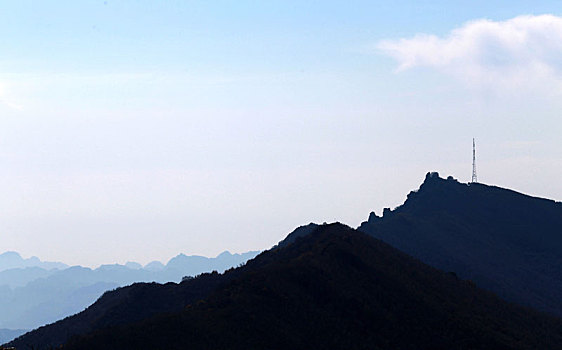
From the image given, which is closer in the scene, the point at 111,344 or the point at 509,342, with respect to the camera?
the point at 111,344

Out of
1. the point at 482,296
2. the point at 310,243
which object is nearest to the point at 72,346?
the point at 310,243

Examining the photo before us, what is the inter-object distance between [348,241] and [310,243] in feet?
37.5

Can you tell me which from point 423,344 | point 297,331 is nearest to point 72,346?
point 297,331

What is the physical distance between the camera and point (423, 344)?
9806 centimetres

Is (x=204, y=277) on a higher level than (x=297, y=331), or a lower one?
higher

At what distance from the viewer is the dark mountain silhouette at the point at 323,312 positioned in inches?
3514

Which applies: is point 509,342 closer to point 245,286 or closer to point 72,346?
point 245,286

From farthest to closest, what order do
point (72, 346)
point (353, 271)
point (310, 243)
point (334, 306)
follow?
point (310, 243)
point (353, 271)
point (334, 306)
point (72, 346)

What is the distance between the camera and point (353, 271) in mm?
120062

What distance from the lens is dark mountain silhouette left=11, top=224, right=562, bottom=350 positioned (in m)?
89.2

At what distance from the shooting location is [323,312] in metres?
102

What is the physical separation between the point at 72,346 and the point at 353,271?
53544 millimetres

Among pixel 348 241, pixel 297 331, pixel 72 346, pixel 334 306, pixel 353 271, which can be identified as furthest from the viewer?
pixel 348 241

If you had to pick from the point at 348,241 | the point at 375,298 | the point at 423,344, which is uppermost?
the point at 348,241
